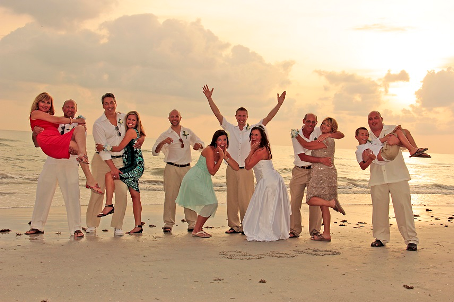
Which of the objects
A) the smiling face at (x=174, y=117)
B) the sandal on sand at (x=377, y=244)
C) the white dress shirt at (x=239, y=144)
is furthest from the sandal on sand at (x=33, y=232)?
the sandal on sand at (x=377, y=244)

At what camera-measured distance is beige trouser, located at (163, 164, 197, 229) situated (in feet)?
33.4

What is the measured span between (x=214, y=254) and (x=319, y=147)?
8.70 ft

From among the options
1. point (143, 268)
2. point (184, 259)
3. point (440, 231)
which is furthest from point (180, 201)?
point (440, 231)

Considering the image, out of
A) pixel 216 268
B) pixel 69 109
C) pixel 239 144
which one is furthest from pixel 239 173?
pixel 216 268

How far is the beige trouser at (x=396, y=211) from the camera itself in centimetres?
836

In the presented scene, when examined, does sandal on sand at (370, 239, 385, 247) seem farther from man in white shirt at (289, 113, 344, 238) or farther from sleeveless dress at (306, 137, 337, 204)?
man in white shirt at (289, 113, 344, 238)

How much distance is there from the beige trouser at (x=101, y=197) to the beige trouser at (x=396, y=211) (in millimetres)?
4255

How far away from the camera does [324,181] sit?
8.95 m

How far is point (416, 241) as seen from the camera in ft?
27.3

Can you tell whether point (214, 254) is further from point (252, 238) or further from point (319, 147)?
point (319, 147)

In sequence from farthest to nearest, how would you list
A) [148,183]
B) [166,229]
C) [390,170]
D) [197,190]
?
[148,183]
[166,229]
[197,190]
[390,170]

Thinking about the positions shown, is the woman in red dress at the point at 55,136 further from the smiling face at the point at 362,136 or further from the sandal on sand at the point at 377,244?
the sandal on sand at the point at 377,244

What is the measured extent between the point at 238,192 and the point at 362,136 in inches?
99.9

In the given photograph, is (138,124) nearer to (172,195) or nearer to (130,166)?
(130,166)
